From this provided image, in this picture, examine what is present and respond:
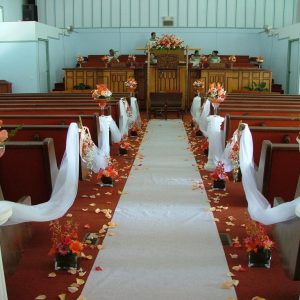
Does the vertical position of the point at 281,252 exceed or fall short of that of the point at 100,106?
it falls short

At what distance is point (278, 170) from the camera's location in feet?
14.5

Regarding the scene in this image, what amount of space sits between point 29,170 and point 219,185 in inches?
90.7

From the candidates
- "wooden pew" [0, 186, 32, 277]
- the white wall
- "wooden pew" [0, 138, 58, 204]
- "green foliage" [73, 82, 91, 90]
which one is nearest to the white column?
"wooden pew" [0, 138, 58, 204]

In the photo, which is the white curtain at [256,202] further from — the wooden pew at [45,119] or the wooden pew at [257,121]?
the wooden pew at [45,119]

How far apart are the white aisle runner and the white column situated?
0.44 metres

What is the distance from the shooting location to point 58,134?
5.14 metres

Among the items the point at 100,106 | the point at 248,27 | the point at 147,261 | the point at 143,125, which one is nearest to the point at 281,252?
the point at 147,261

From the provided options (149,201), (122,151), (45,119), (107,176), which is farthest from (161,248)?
(122,151)

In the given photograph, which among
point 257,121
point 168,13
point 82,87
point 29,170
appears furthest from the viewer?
point 168,13

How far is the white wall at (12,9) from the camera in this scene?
15.4m

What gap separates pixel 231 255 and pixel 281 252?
463mm

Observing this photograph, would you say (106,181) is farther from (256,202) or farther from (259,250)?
(259,250)

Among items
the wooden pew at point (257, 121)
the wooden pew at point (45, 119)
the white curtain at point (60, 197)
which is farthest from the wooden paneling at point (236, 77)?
the white curtain at point (60, 197)

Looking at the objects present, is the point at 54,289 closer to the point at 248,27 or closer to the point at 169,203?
the point at 169,203
